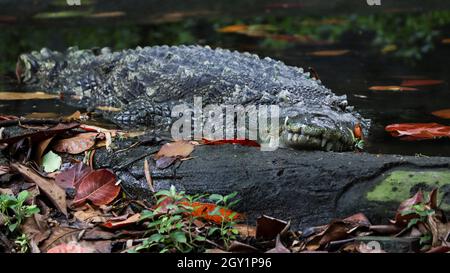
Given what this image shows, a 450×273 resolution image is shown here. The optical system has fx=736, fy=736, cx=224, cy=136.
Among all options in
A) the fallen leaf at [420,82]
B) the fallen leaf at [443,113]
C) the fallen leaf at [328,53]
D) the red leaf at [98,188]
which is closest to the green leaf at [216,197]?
the red leaf at [98,188]

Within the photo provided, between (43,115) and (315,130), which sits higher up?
(315,130)

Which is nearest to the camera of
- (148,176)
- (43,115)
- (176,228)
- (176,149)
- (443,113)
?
(176,228)

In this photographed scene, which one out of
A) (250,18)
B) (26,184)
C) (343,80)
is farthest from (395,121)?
(250,18)

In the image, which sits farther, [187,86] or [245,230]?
[187,86]

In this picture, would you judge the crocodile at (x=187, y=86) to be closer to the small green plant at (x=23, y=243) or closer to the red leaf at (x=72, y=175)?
the red leaf at (x=72, y=175)

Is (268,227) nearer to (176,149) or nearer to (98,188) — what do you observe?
(176,149)

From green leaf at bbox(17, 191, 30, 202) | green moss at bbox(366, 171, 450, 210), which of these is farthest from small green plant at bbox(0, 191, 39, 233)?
green moss at bbox(366, 171, 450, 210)

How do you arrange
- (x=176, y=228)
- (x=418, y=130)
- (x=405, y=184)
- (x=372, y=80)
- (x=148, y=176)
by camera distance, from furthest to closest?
(x=372, y=80) < (x=418, y=130) < (x=148, y=176) < (x=405, y=184) < (x=176, y=228)

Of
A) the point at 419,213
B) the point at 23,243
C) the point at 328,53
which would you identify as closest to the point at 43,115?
the point at 23,243
